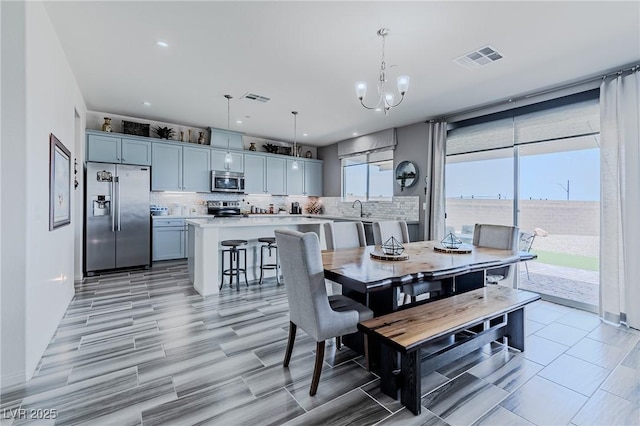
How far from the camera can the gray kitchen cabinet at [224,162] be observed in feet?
21.1

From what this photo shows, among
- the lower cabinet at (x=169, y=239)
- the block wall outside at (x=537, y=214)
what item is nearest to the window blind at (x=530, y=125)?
the block wall outside at (x=537, y=214)

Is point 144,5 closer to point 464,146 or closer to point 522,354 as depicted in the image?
point 522,354

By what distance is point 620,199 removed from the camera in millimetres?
3195

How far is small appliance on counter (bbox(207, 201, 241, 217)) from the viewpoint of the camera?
6.44 m

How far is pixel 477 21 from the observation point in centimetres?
249

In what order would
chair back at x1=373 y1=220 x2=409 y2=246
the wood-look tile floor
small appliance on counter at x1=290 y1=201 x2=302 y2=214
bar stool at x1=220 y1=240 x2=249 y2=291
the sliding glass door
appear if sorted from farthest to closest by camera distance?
small appliance on counter at x1=290 y1=201 x2=302 y2=214 → bar stool at x1=220 y1=240 x2=249 y2=291 → the sliding glass door → chair back at x1=373 y1=220 x2=409 y2=246 → the wood-look tile floor

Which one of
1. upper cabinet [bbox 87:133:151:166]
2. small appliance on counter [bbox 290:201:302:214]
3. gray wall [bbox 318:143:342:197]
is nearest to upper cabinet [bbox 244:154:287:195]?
small appliance on counter [bbox 290:201:302:214]

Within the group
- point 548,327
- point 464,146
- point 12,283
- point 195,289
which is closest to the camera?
point 12,283

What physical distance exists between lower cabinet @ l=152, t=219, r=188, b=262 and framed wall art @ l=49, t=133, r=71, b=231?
7.64ft

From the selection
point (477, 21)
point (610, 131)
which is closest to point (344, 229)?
point (477, 21)

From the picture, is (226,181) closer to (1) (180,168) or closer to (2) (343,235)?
(1) (180,168)

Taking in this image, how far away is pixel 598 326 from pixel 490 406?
7.48 ft

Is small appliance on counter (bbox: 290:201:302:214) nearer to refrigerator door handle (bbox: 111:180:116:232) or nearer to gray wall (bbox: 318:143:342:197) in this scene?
gray wall (bbox: 318:143:342:197)

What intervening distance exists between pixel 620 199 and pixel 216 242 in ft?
15.6
